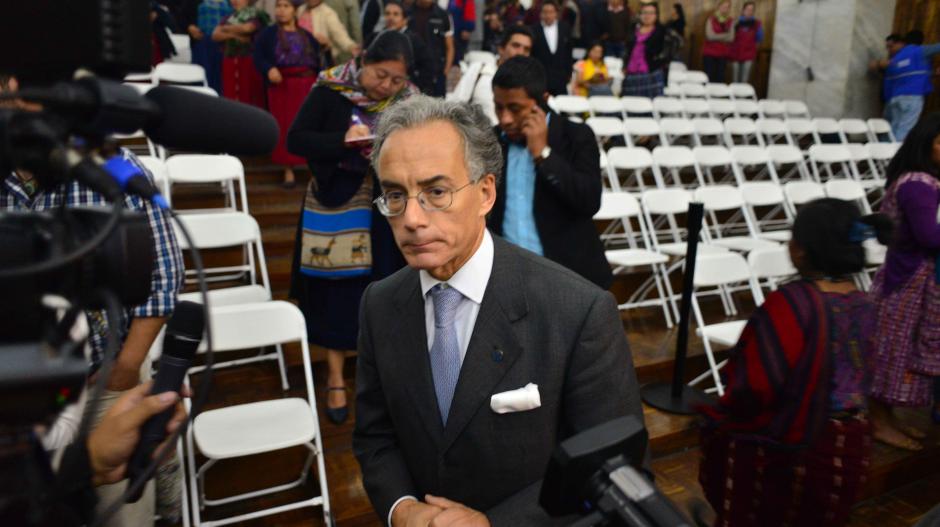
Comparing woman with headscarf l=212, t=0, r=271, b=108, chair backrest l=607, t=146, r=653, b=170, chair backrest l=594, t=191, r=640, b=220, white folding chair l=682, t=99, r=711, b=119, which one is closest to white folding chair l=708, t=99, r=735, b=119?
white folding chair l=682, t=99, r=711, b=119

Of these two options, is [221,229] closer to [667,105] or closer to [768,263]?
[768,263]

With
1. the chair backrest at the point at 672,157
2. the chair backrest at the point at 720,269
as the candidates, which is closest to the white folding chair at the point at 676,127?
the chair backrest at the point at 672,157

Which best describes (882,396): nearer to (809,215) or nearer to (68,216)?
(809,215)

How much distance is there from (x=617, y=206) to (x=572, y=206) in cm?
226

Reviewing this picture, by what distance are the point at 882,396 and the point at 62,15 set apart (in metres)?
3.72

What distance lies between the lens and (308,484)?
2754mm

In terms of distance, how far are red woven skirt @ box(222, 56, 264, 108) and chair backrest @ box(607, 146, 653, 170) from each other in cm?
Answer: 296

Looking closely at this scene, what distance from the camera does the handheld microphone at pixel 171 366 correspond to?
803mm

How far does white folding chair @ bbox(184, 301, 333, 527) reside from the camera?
234cm

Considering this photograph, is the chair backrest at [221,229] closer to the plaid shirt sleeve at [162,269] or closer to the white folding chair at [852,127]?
the plaid shirt sleeve at [162,269]

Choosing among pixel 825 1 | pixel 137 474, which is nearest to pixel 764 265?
pixel 137 474

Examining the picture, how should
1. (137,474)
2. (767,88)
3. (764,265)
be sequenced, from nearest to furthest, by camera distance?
(137,474) → (764,265) → (767,88)

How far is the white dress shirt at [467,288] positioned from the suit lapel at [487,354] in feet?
0.09

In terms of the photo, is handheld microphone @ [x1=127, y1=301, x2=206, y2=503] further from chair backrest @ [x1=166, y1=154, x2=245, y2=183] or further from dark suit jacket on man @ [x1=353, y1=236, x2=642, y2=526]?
chair backrest @ [x1=166, y1=154, x2=245, y2=183]
